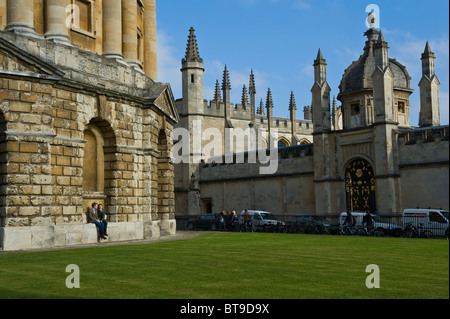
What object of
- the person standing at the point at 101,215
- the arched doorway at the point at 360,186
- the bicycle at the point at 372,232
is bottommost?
the bicycle at the point at 372,232

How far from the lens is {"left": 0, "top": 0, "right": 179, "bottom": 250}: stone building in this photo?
18.3 meters

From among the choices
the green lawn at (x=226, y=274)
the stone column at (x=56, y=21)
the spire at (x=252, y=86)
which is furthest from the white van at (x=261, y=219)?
the spire at (x=252, y=86)

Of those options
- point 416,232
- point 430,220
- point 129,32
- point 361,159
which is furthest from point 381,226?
point 129,32

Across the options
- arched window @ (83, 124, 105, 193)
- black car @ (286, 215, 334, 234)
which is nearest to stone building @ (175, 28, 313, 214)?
black car @ (286, 215, 334, 234)

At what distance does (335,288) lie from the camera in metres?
8.94

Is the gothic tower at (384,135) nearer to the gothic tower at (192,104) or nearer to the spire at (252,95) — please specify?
the gothic tower at (192,104)

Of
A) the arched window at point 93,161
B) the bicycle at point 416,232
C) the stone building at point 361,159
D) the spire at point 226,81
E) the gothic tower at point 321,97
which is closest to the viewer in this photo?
the arched window at point 93,161

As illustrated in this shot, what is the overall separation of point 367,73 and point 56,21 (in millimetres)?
23374

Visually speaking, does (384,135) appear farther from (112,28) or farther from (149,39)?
(112,28)

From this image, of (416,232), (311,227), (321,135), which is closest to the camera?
(416,232)

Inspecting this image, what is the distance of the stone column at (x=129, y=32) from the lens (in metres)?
25.6

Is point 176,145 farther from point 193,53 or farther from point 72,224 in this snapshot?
point 72,224

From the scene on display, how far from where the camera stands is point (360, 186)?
35.7 m

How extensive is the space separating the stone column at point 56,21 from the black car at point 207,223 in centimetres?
1902
